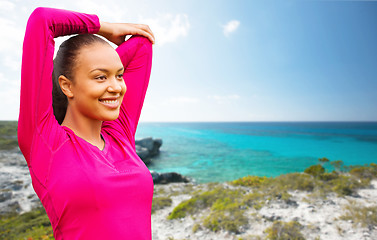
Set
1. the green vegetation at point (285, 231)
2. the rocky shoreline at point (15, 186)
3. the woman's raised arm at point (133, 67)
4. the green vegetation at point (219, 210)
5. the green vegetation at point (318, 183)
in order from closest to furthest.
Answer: the woman's raised arm at point (133, 67), the green vegetation at point (285, 231), the green vegetation at point (219, 210), the green vegetation at point (318, 183), the rocky shoreline at point (15, 186)

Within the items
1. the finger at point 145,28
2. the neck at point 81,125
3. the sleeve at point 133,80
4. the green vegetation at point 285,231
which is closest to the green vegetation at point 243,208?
the green vegetation at point 285,231

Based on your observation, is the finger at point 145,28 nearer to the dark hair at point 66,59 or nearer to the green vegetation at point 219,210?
the dark hair at point 66,59

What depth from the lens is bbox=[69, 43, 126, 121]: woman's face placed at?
1034mm

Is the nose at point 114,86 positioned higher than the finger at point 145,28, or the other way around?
the finger at point 145,28

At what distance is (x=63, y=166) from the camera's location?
920mm

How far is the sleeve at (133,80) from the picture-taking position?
56.2 inches

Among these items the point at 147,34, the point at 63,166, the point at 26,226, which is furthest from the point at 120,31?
the point at 26,226

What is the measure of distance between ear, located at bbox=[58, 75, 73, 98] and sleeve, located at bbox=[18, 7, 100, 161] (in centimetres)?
10

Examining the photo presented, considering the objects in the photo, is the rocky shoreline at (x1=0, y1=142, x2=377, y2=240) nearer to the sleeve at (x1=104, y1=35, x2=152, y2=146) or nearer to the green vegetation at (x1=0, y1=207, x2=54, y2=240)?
the green vegetation at (x1=0, y1=207, x2=54, y2=240)

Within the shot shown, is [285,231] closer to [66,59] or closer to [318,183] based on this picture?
[318,183]

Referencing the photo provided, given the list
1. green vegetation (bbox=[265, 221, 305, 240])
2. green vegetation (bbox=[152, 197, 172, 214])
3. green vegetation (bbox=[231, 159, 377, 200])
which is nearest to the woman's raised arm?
green vegetation (bbox=[265, 221, 305, 240])

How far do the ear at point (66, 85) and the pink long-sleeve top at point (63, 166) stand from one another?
0.09 metres

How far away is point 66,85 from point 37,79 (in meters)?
0.16

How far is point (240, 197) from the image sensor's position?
6.70 metres
